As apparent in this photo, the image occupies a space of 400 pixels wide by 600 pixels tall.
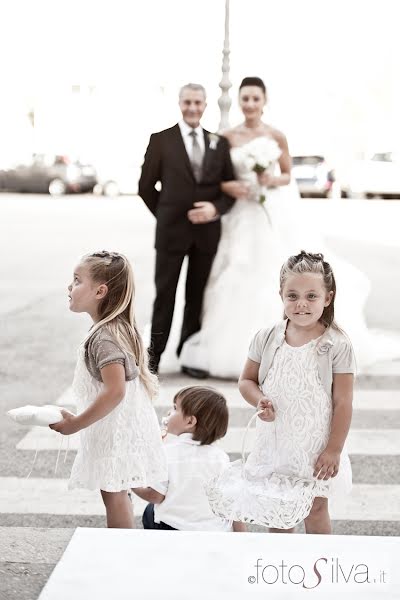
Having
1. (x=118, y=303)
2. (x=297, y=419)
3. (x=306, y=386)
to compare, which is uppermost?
(x=118, y=303)

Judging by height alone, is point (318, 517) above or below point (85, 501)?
above

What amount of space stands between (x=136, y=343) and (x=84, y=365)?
192 mm

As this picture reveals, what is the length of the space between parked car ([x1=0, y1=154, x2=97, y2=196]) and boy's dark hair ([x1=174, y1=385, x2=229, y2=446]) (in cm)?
3365

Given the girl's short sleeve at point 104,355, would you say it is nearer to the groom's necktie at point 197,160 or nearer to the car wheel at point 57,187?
the groom's necktie at point 197,160

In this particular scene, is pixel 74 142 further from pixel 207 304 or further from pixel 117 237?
pixel 207 304

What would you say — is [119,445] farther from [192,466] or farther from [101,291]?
[101,291]

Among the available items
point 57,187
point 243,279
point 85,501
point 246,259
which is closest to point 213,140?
point 246,259

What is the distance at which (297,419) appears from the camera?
352cm

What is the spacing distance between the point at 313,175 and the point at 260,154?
93.8 ft

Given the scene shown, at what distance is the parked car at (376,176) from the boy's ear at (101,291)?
32.4 meters

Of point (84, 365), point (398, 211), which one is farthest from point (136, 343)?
point (398, 211)

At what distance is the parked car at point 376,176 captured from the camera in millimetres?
35156

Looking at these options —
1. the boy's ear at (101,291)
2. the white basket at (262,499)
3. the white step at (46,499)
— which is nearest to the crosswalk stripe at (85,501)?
the white step at (46,499)

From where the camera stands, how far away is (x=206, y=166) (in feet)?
24.1
